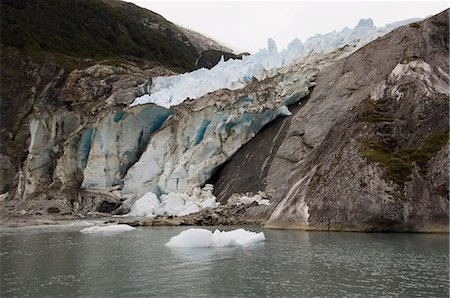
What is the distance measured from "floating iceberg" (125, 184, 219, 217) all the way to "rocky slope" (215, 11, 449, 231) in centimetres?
515

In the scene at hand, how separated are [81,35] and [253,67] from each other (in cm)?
5170

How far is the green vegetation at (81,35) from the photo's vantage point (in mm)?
82125

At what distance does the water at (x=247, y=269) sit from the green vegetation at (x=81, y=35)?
204ft

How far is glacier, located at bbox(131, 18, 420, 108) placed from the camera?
46.5 m

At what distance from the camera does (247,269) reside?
1432 centimetres

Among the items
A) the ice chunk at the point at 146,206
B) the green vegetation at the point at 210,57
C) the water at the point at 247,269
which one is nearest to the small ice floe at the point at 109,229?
the water at the point at 247,269

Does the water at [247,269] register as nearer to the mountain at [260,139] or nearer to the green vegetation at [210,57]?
the mountain at [260,139]

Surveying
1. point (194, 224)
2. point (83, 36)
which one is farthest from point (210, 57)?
point (194, 224)

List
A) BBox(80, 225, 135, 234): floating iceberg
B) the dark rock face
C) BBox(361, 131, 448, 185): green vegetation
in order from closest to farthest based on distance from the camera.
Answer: BBox(361, 131, 448, 185): green vegetation
BBox(80, 225, 135, 234): floating iceberg
the dark rock face

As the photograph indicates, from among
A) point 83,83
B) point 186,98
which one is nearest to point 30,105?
point 83,83

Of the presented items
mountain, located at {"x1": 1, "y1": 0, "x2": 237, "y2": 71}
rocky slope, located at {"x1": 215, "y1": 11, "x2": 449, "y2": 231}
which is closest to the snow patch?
rocky slope, located at {"x1": 215, "y1": 11, "x2": 449, "y2": 231}

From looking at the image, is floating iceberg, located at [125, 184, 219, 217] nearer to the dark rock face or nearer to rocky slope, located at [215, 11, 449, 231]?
the dark rock face

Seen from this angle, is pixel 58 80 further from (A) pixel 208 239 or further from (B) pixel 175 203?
(A) pixel 208 239

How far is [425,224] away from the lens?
68.6 feet
